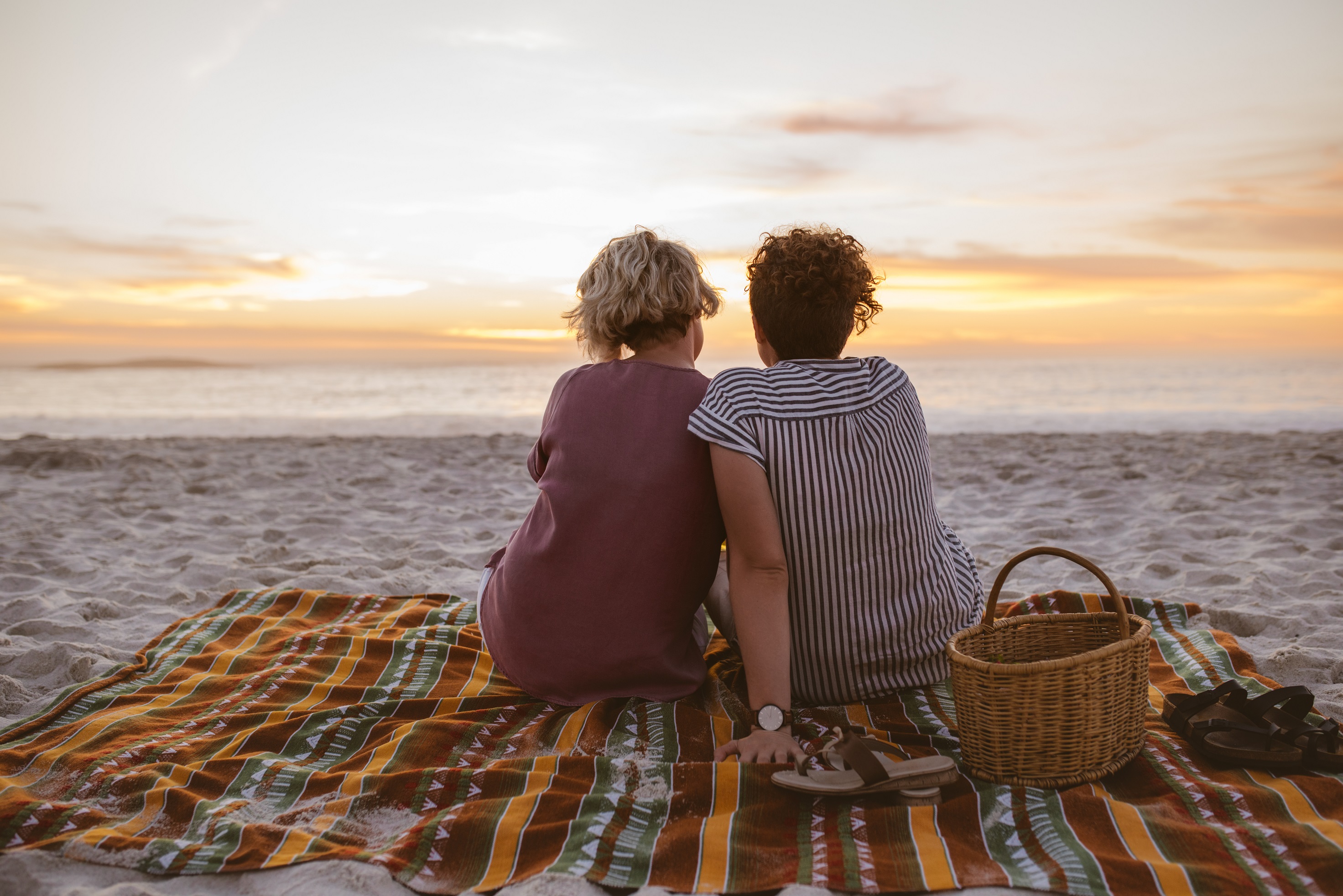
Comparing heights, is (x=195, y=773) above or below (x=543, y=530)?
below

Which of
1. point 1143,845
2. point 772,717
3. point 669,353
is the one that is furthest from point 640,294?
point 1143,845

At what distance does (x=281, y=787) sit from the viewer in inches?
77.9

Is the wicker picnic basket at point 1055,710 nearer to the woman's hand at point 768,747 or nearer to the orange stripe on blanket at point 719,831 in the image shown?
the woman's hand at point 768,747

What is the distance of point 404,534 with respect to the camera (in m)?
4.96

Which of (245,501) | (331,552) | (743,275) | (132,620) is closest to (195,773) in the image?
(132,620)

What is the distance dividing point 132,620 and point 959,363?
131 ft

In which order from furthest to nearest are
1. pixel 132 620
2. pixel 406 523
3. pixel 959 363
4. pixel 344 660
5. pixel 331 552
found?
pixel 959 363
pixel 406 523
pixel 331 552
pixel 132 620
pixel 344 660

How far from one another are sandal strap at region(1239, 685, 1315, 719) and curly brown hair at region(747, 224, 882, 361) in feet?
4.52

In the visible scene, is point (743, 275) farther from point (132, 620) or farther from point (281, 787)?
point (132, 620)

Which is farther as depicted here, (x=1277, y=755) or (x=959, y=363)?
(x=959, y=363)

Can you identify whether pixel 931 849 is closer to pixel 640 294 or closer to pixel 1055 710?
pixel 1055 710

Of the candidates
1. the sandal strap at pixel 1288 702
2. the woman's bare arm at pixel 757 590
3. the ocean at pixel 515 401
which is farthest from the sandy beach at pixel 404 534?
the ocean at pixel 515 401

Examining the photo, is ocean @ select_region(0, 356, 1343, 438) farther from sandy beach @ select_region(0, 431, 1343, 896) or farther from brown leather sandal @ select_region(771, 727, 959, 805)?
brown leather sandal @ select_region(771, 727, 959, 805)

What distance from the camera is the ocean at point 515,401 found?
12.6 meters
